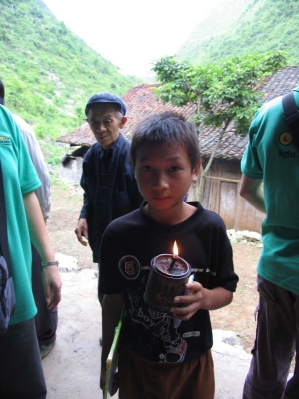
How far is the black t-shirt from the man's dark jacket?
3.07 feet

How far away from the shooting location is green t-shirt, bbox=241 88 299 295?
1.14m

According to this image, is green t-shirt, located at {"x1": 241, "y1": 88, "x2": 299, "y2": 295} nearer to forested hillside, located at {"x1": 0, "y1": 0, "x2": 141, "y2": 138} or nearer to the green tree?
the green tree

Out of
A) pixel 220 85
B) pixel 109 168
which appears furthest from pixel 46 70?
pixel 109 168

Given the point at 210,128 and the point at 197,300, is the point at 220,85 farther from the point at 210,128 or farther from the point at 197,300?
the point at 197,300

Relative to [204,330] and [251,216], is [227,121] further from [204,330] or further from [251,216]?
[204,330]

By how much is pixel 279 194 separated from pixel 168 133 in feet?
1.80

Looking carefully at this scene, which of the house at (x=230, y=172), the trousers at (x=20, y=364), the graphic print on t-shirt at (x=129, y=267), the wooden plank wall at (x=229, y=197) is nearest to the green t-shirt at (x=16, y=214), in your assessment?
the trousers at (x=20, y=364)

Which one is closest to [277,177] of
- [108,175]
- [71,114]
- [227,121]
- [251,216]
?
[108,175]

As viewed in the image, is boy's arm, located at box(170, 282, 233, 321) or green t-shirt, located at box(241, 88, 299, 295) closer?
boy's arm, located at box(170, 282, 233, 321)

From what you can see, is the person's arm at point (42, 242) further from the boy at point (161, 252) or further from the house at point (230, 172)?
the house at point (230, 172)

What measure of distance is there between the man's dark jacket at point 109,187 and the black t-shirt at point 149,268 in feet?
3.07

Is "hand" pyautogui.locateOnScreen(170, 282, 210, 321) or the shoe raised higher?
"hand" pyautogui.locateOnScreen(170, 282, 210, 321)

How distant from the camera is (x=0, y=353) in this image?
1082mm

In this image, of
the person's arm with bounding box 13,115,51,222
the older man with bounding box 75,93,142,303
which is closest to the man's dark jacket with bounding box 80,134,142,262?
the older man with bounding box 75,93,142,303
